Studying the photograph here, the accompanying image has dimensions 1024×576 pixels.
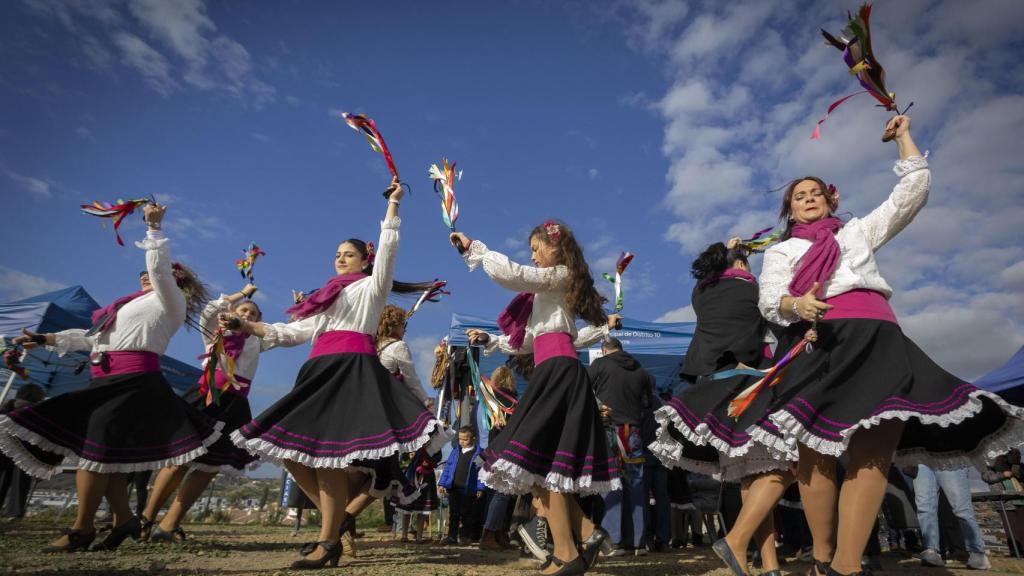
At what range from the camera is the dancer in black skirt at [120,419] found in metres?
3.89

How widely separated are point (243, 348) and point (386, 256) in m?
2.58

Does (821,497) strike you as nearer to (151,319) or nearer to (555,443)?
(555,443)

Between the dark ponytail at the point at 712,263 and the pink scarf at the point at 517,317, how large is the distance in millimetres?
1231

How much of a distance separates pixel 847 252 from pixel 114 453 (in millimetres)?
4678

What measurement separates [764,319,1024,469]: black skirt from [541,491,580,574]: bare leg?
3.70 feet

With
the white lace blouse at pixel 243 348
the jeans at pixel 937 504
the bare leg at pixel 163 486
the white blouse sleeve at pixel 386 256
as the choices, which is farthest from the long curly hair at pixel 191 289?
the jeans at pixel 937 504

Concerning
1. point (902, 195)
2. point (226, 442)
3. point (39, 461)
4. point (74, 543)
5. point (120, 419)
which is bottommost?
point (74, 543)

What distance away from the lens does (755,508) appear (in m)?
2.94

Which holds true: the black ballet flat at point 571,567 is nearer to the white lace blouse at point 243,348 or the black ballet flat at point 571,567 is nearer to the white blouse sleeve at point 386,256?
the white blouse sleeve at point 386,256

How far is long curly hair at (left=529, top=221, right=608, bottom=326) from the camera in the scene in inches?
144

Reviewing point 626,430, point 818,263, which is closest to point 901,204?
point 818,263

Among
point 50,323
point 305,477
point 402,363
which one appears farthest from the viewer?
point 50,323

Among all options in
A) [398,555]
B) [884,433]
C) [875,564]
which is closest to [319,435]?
[398,555]

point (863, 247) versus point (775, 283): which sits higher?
point (863, 247)
